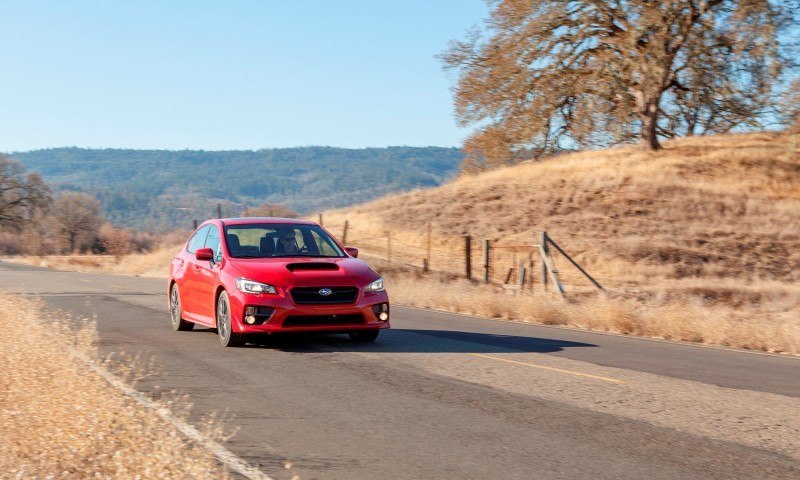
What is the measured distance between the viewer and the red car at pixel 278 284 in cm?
1105

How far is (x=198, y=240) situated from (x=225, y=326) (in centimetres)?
248

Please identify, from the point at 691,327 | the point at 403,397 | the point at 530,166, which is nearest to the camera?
the point at 403,397

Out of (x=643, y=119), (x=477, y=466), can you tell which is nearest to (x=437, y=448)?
(x=477, y=466)

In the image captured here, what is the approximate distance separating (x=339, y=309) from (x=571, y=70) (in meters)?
32.7

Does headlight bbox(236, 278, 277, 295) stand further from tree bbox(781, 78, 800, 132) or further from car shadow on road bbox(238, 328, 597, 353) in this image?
tree bbox(781, 78, 800, 132)

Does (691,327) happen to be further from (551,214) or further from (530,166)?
(530,166)

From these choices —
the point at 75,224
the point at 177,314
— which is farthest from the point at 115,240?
the point at 177,314

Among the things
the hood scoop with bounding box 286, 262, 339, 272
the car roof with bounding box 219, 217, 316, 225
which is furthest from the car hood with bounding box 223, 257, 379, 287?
the car roof with bounding box 219, 217, 316, 225

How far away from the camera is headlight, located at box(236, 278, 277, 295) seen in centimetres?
1107

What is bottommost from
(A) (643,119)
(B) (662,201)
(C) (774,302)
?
(C) (774,302)

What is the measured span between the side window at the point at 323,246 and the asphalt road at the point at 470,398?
1.17 meters

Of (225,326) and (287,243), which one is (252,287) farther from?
(287,243)

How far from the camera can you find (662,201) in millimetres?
42594

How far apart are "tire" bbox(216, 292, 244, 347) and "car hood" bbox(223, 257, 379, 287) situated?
0.46 m
